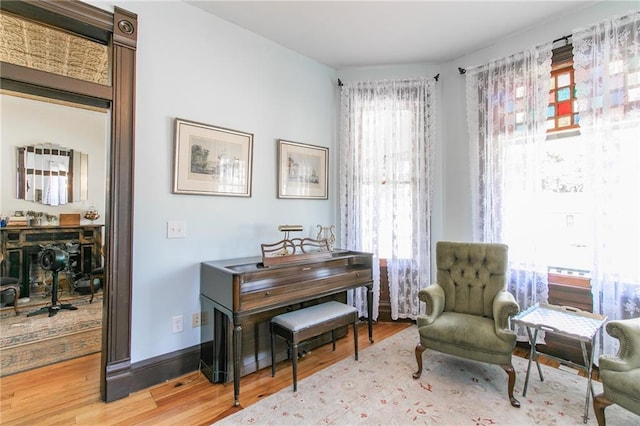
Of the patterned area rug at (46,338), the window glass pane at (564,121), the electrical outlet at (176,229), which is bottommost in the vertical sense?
the patterned area rug at (46,338)

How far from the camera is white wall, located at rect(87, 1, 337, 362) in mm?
2127

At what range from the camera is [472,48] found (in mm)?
2994

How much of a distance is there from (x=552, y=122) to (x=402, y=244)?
177 cm

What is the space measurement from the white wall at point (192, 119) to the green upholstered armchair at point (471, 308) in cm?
154

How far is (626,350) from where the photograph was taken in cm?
164

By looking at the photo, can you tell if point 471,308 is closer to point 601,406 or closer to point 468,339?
point 468,339

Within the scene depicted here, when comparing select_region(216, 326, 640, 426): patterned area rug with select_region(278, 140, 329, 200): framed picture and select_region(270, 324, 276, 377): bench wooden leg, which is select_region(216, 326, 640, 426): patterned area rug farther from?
select_region(278, 140, 329, 200): framed picture

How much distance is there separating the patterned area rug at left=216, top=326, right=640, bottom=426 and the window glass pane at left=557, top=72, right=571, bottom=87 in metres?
2.41

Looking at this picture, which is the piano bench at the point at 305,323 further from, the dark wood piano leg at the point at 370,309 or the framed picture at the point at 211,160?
the framed picture at the point at 211,160

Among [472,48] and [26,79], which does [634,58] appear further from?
[26,79]

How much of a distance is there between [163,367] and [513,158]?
3.43m

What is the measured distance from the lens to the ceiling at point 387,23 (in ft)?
7.66

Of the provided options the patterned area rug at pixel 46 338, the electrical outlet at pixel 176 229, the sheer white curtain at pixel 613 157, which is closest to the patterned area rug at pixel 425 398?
the sheer white curtain at pixel 613 157

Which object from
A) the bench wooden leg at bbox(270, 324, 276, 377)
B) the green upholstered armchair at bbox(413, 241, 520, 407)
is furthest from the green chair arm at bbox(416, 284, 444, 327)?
the bench wooden leg at bbox(270, 324, 276, 377)
